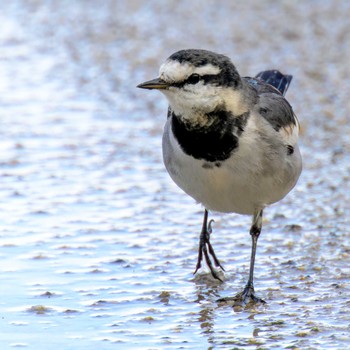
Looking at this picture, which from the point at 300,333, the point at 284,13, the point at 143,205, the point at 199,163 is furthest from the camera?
the point at 284,13

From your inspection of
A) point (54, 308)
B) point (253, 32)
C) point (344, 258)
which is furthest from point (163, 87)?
point (253, 32)

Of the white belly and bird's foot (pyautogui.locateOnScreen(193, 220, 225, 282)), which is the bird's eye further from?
bird's foot (pyautogui.locateOnScreen(193, 220, 225, 282))

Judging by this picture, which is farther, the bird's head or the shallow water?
the shallow water

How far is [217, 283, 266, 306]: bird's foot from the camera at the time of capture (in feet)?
20.0

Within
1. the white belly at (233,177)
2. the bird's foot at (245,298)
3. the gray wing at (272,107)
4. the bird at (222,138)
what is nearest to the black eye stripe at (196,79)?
the bird at (222,138)

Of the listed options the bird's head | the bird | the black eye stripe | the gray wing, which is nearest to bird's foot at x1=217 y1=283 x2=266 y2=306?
the bird

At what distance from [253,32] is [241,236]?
5.47 metres

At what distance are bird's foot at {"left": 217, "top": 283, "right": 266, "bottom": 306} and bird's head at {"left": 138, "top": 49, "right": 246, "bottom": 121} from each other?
1095mm

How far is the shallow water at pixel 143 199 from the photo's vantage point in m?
5.81

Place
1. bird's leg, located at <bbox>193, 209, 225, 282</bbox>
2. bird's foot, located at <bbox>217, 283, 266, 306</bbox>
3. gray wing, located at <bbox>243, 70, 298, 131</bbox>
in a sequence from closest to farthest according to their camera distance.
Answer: bird's foot, located at <bbox>217, 283, 266, 306</bbox>
gray wing, located at <bbox>243, 70, 298, 131</bbox>
bird's leg, located at <bbox>193, 209, 225, 282</bbox>

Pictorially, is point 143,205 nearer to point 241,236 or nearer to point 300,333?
point 241,236

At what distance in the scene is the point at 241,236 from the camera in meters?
7.36

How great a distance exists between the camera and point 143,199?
316 inches

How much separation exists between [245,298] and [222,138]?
1.00 meters
